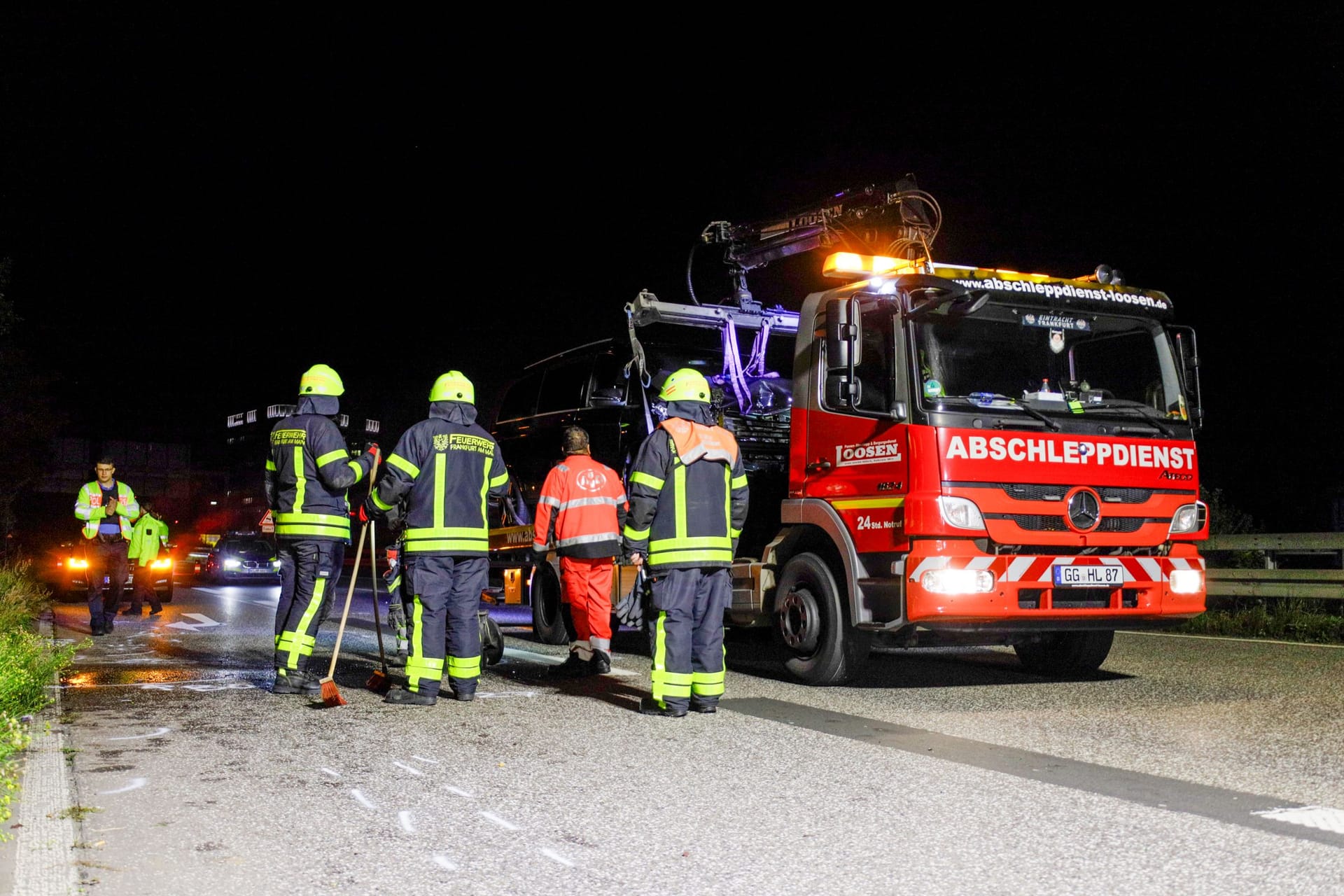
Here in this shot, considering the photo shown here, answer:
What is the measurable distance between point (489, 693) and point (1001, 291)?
4.12 meters

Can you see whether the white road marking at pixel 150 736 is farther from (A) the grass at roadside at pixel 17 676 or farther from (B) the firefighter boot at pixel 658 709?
(B) the firefighter boot at pixel 658 709

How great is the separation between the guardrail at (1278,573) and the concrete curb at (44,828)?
10.4 m

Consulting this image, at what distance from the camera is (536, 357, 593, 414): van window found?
11633mm

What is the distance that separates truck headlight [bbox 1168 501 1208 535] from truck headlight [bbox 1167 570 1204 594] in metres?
0.25

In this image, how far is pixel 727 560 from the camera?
7309 mm

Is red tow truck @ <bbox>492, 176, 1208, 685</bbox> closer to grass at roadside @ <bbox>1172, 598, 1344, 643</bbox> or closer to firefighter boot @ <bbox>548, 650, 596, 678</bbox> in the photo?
firefighter boot @ <bbox>548, 650, 596, 678</bbox>

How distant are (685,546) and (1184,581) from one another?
3.33 m

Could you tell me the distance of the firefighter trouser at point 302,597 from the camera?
800cm

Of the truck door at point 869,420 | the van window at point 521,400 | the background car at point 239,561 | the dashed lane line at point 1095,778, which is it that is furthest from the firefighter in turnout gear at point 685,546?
the background car at point 239,561

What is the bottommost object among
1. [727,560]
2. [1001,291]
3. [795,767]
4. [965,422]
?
[795,767]

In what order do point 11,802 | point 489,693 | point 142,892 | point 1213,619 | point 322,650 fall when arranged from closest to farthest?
point 142,892 < point 11,802 < point 489,693 < point 322,650 < point 1213,619

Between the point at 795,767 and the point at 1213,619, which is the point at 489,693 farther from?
the point at 1213,619

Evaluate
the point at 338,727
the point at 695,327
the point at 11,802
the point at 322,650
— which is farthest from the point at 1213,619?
the point at 11,802

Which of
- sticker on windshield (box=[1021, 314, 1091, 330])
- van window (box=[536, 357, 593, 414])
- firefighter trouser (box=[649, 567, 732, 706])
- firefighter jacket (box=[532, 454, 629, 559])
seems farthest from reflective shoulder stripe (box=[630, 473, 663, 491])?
van window (box=[536, 357, 593, 414])
